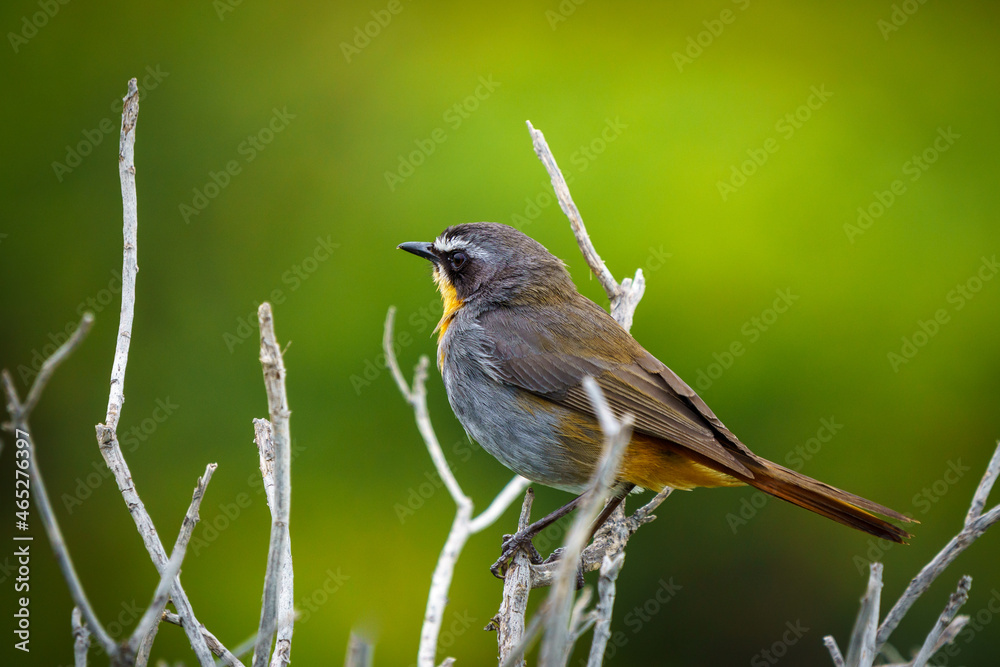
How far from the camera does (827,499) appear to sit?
11.0ft

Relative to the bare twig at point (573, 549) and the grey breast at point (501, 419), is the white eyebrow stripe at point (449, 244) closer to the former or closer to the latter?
the grey breast at point (501, 419)

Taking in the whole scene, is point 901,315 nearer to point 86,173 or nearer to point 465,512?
point 465,512

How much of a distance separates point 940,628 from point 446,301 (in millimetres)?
2935

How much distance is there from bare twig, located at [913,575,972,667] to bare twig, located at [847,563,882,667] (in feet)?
0.32

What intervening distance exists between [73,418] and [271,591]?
3.87 meters

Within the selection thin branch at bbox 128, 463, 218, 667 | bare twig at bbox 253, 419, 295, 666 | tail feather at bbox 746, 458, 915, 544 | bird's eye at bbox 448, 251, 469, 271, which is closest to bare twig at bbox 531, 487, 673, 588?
tail feather at bbox 746, 458, 915, 544

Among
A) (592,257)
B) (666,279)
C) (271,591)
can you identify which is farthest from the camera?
(666,279)

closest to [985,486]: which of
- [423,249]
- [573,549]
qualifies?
[573,549]

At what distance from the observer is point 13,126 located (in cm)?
557

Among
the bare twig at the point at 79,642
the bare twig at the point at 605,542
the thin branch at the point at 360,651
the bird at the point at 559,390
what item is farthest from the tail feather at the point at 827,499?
the bare twig at the point at 79,642

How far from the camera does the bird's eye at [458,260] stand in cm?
439

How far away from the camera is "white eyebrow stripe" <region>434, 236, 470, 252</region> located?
4.37 metres

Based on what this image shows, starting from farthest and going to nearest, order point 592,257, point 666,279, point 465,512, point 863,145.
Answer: point 863,145 → point 666,279 → point 592,257 → point 465,512

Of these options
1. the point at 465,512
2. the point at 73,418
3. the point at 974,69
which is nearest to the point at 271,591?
the point at 465,512
